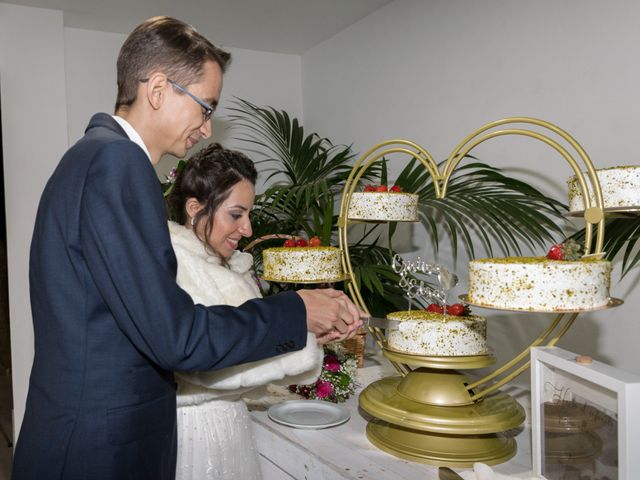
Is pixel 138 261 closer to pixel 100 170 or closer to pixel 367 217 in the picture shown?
pixel 100 170

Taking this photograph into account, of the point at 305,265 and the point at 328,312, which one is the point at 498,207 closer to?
the point at 305,265

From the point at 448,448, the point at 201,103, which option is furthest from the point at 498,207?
the point at 201,103

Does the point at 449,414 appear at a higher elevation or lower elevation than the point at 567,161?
lower

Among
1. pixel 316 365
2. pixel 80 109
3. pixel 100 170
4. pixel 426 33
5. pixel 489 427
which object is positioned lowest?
pixel 489 427

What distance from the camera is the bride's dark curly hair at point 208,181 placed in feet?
5.81

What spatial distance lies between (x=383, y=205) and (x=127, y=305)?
1.00 m

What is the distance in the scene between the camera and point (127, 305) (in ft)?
2.94

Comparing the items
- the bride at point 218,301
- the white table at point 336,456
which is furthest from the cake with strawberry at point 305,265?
the white table at point 336,456

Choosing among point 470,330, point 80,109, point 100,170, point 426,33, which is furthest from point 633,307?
point 80,109

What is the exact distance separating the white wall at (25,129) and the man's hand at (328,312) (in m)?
2.61

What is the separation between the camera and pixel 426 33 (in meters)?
2.98

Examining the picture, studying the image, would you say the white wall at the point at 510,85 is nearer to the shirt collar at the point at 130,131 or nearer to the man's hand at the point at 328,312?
the man's hand at the point at 328,312

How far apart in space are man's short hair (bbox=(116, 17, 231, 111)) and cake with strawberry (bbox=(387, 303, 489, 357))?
776 mm

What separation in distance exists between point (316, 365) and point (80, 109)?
9.12 ft
